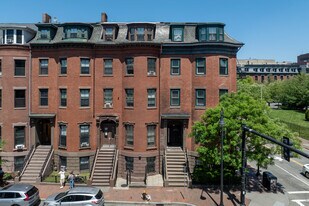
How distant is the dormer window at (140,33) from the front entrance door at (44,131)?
1344cm

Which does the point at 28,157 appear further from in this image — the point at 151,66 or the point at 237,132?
the point at 237,132

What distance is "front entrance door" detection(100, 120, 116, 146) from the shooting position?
27.8m

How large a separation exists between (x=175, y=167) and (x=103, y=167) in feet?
23.4

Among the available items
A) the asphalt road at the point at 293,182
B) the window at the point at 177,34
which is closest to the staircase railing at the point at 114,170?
the window at the point at 177,34

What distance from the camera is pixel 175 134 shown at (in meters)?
28.8

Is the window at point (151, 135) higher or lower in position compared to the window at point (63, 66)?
lower

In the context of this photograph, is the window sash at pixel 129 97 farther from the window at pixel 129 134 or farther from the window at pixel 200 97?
the window at pixel 200 97

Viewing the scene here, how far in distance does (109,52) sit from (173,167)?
1355cm

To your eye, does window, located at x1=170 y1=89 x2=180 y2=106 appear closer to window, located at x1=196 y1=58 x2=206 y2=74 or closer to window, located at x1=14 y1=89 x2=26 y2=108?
window, located at x1=196 y1=58 x2=206 y2=74

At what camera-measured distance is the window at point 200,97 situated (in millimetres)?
26627

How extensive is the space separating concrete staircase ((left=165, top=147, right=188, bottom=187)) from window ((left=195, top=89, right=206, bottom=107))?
5308mm

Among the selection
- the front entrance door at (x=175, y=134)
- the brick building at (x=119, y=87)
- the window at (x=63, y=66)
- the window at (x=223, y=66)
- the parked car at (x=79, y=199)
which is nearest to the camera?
the parked car at (x=79, y=199)

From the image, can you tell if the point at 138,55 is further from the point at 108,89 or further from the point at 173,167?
the point at 173,167

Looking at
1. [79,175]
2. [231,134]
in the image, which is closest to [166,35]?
[231,134]
